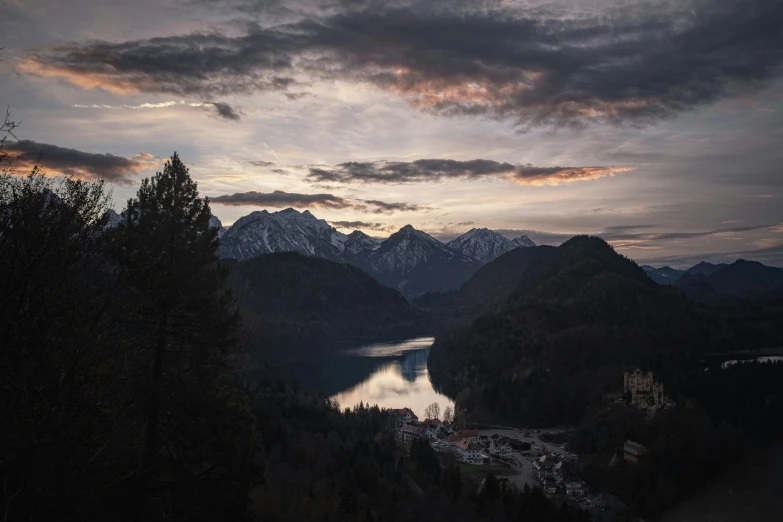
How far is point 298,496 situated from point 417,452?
23.6 metres

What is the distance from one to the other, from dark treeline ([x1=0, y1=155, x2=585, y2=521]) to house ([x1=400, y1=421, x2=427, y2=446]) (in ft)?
105

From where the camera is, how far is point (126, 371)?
1108cm

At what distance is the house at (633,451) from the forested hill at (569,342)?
2757 cm

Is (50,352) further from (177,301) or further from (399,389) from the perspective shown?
(399,389)

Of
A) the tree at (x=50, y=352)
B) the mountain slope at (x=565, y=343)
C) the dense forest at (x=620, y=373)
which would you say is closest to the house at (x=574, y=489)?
the dense forest at (x=620, y=373)

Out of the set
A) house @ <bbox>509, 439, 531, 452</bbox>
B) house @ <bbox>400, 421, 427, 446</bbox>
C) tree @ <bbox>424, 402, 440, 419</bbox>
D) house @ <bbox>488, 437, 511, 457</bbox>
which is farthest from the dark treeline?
tree @ <bbox>424, 402, 440, 419</bbox>


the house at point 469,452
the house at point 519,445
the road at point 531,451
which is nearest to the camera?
the road at point 531,451

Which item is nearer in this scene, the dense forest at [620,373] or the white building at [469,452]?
the dense forest at [620,373]

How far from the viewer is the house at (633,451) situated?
48.8 m

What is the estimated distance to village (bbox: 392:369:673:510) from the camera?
46.6 metres

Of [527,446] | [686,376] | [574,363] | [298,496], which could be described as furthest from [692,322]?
[298,496]

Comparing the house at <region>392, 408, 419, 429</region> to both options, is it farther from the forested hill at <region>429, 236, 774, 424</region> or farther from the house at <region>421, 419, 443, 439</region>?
the forested hill at <region>429, 236, 774, 424</region>

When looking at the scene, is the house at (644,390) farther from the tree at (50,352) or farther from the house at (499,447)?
the tree at (50,352)

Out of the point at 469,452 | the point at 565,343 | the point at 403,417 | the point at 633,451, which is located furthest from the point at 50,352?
the point at 565,343
